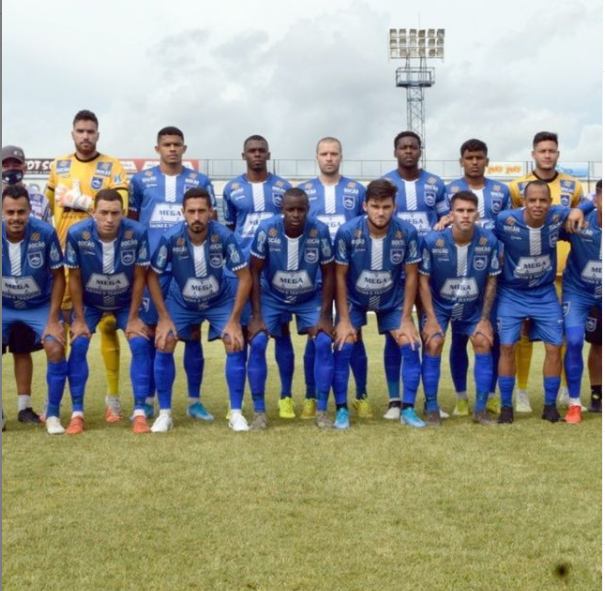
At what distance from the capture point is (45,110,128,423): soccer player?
638cm

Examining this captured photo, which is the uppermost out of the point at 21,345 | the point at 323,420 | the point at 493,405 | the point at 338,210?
the point at 338,210

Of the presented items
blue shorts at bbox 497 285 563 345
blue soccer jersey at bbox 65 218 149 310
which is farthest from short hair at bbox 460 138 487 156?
blue soccer jersey at bbox 65 218 149 310

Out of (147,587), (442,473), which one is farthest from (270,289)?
(147,587)

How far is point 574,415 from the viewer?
5.91 meters

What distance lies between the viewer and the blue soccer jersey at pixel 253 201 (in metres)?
6.49

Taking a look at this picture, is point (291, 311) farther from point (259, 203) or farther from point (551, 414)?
point (551, 414)

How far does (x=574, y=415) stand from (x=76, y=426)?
3.30 meters

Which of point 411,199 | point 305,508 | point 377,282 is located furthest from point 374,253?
point 305,508

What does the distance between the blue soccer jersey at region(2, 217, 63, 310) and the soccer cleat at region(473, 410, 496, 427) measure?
2.94 meters

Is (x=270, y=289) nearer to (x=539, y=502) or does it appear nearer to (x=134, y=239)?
(x=134, y=239)

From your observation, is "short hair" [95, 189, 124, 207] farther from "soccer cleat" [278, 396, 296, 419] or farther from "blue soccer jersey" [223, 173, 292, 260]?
"soccer cleat" [278, 396, 296, 419]

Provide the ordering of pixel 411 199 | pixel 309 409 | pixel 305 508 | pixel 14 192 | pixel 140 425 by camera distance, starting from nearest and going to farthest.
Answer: pixel 305 508
pixel 14 192
pixel 140 425
pixel 309 409
pixel 411 199

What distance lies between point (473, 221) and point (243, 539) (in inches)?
126

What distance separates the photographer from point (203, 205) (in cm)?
567
